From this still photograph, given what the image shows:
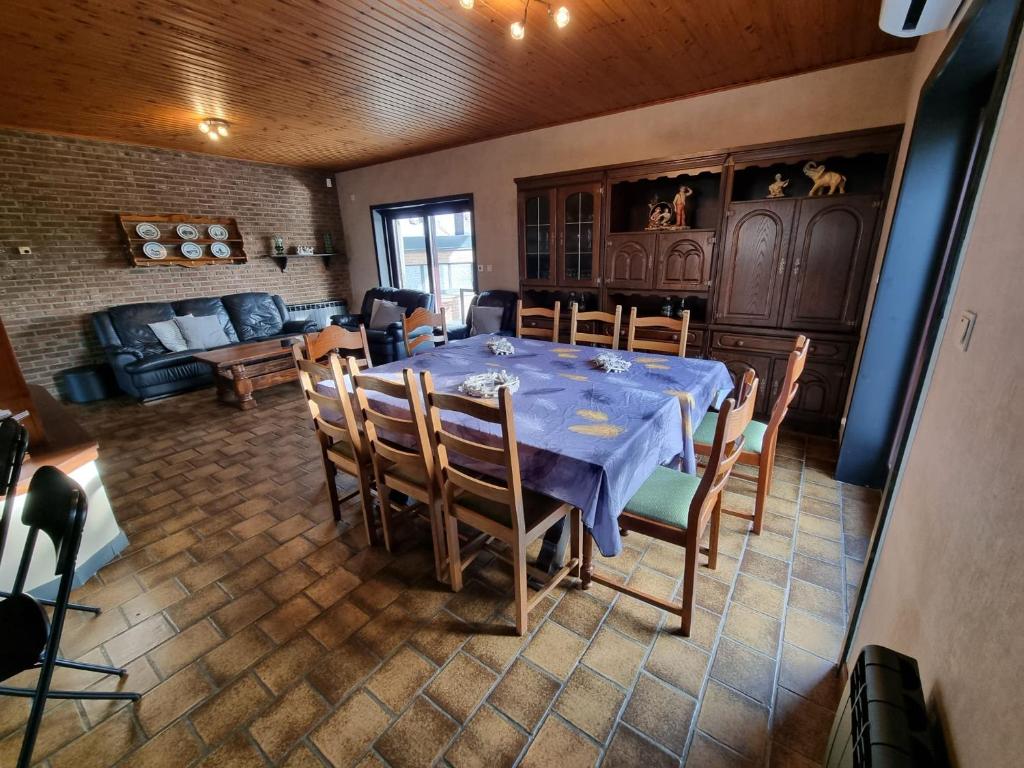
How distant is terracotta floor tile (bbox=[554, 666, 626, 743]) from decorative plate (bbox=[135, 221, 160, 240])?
19.7ft

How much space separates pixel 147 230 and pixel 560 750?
6131 mm

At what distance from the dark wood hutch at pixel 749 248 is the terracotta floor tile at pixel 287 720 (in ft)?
10.7

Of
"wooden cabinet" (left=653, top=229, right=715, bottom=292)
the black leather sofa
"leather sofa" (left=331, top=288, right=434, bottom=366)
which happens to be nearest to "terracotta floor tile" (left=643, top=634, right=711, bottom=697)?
"wooden cabinet" (left=653, top=229, right=715, bottom=292)

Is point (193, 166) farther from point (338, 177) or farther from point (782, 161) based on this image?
point (782, 161)

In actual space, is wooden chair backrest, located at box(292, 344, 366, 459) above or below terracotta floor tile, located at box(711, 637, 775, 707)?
above

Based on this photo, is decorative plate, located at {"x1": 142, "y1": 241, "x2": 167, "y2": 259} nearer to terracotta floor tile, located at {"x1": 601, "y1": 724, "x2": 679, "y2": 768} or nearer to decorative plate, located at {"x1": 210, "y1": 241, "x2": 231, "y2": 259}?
decorative plate, located at {"x1": 210, "y1": 241, "x2": 231, "y2": 259}

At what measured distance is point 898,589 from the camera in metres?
1.02

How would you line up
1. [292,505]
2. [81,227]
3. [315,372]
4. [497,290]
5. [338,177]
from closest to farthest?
[315,372] → [292,505] → [81,227] → [497,290] → [338,177]

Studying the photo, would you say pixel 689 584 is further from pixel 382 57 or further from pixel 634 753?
pixel 382 57

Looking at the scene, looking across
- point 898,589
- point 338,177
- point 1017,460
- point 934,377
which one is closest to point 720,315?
point 934,377

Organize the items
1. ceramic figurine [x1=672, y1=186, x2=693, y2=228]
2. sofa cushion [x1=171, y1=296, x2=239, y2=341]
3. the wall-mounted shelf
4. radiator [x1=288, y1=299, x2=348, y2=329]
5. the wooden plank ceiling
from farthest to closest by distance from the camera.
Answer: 1. radiator [x1=288, y1=299, x2=348, y2=329]
2. the wall-mounted shelf
3. sofa cushion [x1=171, y1=296, x2=239, y2=341]
4. ceramic figurine [x1=672, y1=186, x2=693, y2=228]
5. the wooden plank ceiling

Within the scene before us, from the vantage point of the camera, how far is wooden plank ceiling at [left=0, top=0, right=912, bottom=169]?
2160mm

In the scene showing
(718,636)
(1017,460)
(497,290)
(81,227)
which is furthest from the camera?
(497,290)

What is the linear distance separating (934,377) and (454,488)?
1.49 m
